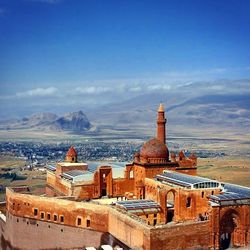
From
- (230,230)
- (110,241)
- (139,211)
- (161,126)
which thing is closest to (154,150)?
(161,126)

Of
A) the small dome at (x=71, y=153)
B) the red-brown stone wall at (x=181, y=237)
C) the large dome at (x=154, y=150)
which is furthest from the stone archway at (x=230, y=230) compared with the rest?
the small dome at (x=71, y=153)

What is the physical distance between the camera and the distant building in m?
43.0

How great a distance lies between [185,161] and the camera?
196 ft

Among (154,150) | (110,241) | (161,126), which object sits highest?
(161,126)

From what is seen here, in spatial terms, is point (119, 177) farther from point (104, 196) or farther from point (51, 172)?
point (51, 172)

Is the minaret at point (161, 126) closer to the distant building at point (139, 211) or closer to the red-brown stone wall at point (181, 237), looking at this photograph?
the distant building at point (139, 211)

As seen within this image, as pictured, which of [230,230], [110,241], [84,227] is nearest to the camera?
[230,230]

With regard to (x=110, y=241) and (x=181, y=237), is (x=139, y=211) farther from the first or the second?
(x=181, y=237)

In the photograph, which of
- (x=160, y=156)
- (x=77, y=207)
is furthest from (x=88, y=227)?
(x=160, y=156)

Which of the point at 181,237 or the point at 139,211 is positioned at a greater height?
the point at 139,211

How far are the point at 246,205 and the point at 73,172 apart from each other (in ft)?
75.0

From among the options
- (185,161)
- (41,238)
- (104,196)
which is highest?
(185,161)

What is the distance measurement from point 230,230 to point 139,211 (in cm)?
873

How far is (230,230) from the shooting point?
1816 inches
